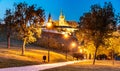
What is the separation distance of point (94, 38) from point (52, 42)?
208 ft

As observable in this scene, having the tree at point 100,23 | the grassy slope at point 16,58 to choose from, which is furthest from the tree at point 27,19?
the tree at point 100,23

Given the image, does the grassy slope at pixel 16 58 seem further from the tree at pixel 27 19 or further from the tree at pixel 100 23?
the tree at pixel 100 23

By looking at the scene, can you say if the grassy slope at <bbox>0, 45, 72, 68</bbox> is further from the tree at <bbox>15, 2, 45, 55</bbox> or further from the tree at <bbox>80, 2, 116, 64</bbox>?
the tree at <bbox>80, 2, 116, 64</bbox>

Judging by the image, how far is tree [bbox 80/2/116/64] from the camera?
60.1m

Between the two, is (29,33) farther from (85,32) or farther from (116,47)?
(116,47)

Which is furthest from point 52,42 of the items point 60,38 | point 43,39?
point 60,38

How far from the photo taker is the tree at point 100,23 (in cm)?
6006

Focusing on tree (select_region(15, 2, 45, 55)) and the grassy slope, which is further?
tree (select_region(15, 2, 45, 55))

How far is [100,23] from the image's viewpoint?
2352 inches

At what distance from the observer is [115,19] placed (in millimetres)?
62312

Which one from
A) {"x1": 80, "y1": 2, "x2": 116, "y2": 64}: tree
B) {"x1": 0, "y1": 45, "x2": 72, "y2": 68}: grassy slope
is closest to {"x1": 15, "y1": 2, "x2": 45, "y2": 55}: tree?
{"x1": 0, "y1": 45, "x2": 72, "y2": 68}: grassy slope

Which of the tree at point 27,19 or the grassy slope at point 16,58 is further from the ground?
the tree at point 27,19

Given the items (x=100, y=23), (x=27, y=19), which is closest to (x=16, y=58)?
(x=27, y=19)

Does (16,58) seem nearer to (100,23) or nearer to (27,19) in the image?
(27,19)
